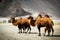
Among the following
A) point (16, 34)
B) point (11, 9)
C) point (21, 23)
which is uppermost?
point (11, 9)

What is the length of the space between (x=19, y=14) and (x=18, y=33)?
23cm

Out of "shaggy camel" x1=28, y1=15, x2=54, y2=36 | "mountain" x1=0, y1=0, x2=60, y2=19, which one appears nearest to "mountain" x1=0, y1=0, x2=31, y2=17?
"mountain" x1=0, y1=0, x2=60, y2=19

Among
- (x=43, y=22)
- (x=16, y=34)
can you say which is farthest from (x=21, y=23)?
(x=43, y=22)

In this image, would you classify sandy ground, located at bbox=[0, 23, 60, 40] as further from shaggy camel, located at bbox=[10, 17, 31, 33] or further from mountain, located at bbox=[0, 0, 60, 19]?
mountain, located at bbox=[0, 0, 60, 19]

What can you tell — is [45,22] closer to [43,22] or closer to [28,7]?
Answer: [43,22]

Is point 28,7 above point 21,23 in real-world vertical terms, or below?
above

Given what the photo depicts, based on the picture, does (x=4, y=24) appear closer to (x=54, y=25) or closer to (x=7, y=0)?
(x=7, y=0)

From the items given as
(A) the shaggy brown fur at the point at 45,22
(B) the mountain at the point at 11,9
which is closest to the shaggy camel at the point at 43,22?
(A) the shaggy brown fur at the point at 45,22

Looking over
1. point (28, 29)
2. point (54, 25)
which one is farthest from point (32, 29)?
point (54, 25)

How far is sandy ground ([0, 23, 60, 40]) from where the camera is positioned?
3.37 metres

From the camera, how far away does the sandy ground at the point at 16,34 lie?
133 inches

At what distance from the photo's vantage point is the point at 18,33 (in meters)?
3.43

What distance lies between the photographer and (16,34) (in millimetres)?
3420

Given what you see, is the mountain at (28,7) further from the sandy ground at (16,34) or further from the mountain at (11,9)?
the sandy ground at (16,34)
